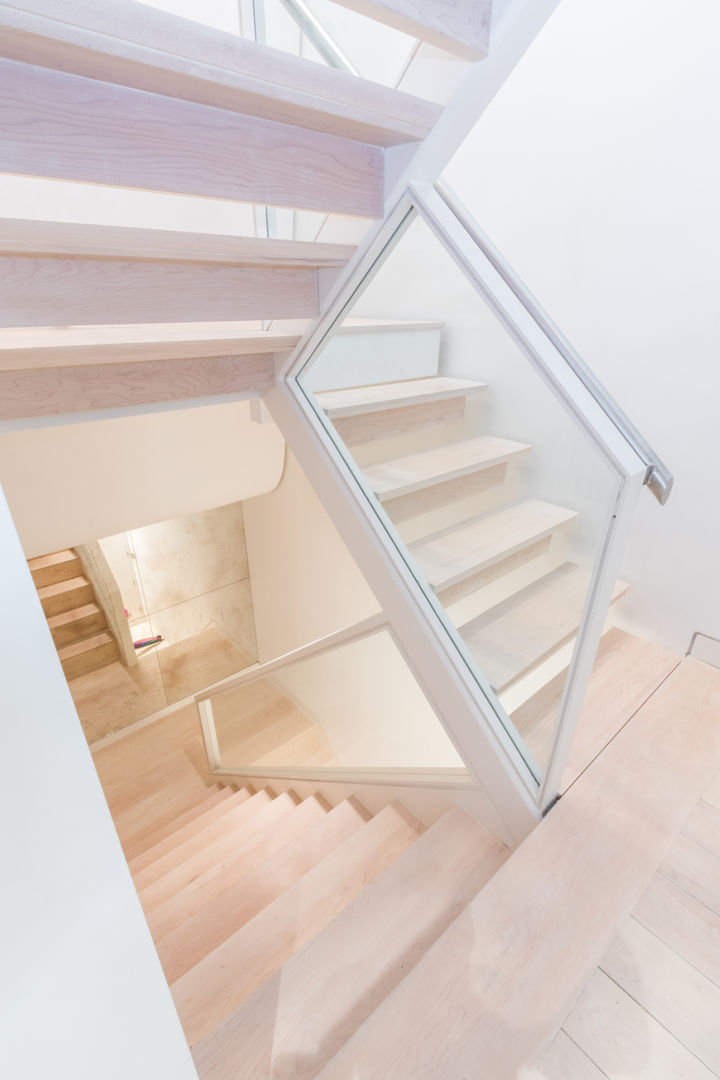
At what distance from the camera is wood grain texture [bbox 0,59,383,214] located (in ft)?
2.57

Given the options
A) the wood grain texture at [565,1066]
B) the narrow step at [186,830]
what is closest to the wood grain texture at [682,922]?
the wood grain texture at [565,1066]

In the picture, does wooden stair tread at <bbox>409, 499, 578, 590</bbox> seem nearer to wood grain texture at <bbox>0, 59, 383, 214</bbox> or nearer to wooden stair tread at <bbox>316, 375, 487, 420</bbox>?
wooden stair tread at <bbox>316, 375, 487, 420</bbox>

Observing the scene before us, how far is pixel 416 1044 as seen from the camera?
1.08 m

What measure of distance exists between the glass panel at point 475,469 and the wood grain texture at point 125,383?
15.4 inches

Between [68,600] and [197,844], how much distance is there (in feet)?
9.35

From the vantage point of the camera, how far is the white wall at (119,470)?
279cm

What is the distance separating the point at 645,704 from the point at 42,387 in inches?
92.1

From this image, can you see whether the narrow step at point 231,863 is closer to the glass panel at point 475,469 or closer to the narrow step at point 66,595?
the glass panel at point 475,469

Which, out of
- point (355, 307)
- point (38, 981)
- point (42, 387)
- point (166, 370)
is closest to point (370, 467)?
point (355, 307)

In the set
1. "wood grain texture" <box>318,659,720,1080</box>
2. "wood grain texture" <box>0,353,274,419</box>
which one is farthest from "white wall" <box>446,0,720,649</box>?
"wood grain texture" <box>0,353,274,419</box>

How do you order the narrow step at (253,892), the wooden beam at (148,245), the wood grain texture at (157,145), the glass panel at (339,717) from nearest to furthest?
1. the wood grain texture at (157,145)
2. the wooden beam at (148,245)
3. the narrow step at (253,892)
4. the glass panel at (339,717)

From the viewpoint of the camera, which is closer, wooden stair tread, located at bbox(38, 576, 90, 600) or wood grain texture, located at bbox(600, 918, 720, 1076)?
wood grain texture, located at bbox(600, 918, 720, 1076)

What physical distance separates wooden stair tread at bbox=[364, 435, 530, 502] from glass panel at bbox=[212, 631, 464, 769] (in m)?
0.59

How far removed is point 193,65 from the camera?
742 millimetres
